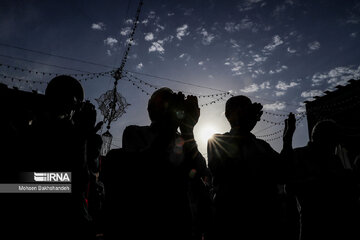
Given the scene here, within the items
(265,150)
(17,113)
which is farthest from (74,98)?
(265,150)

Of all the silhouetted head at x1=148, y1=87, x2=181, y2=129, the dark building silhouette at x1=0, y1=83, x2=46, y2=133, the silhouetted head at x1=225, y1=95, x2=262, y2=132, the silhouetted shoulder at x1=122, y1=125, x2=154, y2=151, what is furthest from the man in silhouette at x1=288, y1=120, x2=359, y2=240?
the dark building silhouette at x1=0, y1=83, x2=46, y2=133

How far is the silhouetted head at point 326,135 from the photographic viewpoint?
115 inches

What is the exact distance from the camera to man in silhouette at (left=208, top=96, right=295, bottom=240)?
→ 5.77ft

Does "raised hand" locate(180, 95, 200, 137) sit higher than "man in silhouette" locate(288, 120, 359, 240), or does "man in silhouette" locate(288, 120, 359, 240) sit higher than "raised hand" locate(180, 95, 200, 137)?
"raised hand" locate(180, 95, 200, 137)

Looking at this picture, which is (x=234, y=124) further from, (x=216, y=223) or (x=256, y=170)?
(x=216, y=223)

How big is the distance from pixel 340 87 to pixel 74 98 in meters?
20.2

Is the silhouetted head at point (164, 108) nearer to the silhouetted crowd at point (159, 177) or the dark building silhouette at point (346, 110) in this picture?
the silhouetted crowd at point (159, 177)

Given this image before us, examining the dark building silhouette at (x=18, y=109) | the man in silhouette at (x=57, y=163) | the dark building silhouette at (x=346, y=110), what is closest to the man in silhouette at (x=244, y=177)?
the man in silhouette at (x=57, y=163)

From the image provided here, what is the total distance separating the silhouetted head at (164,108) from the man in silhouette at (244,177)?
2.77ft

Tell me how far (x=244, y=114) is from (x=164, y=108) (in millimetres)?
1072

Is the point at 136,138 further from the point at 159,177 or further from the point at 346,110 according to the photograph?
the point at 346,110

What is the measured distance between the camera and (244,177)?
1940 mm

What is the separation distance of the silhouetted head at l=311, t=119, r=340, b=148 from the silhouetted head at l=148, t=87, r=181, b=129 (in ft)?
8.13
